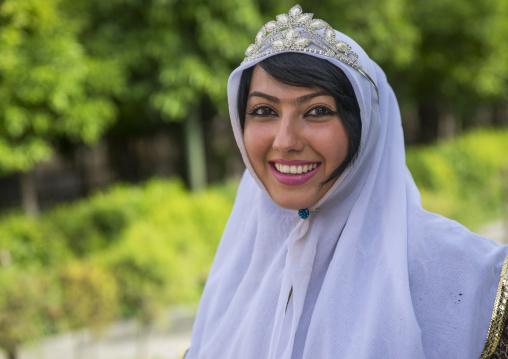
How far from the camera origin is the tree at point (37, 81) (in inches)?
237

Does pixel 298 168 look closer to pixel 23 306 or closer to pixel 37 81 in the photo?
pixel 23 306

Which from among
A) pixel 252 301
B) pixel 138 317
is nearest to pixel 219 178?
pixel 138 317

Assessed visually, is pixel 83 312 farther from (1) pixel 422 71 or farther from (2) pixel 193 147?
Answer: (1) pixel 422 71

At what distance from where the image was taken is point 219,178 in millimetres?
13469

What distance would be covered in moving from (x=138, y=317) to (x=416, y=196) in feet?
13.2

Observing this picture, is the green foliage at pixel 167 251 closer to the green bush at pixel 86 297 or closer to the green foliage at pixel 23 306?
the green bush at pixel 86 297

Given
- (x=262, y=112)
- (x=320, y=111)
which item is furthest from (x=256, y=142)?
(x=320, y=111)

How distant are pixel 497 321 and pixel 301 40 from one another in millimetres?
784

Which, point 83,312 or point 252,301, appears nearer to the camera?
point 252,301

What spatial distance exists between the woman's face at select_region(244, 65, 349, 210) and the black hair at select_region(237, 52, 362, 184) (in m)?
0.01

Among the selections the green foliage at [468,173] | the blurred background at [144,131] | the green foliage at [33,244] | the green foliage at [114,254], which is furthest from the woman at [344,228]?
the green foliage at [468,173]

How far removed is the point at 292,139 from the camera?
4.96 feet

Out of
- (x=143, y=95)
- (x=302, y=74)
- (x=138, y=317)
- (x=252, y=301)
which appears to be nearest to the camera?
(x=302, y=74)

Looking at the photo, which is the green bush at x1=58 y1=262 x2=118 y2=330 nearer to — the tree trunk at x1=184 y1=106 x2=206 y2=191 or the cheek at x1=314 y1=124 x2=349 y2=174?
the cheek at x1=314 y1=124 x2=349 y2=174
